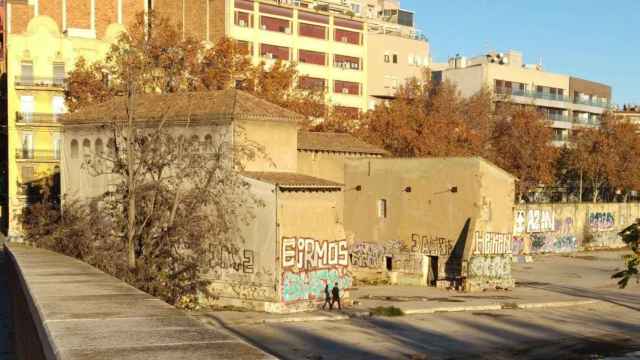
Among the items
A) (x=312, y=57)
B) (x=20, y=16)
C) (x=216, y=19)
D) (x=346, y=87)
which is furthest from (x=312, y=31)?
(x=20, y=16)

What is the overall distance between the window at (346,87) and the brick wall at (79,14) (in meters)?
27.6

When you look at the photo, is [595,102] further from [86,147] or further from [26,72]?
[86,147]

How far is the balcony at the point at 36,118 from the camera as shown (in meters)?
63.0

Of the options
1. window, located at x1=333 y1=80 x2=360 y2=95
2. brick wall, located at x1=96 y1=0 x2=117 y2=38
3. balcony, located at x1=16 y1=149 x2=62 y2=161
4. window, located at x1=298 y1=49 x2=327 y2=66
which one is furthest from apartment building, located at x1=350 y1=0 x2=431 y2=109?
balcony, located at x1=16 y1=149 x2=62 y2=161

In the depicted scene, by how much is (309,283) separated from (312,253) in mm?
1340

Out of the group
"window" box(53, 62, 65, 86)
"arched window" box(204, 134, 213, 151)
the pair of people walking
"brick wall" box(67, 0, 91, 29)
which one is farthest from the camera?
"brick wall" box(67, 0, 91, 29)

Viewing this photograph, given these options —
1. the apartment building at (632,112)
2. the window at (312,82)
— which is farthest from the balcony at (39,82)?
the apartment building at (632,112)

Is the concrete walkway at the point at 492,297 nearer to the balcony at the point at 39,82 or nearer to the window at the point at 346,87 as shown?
the balcony at the point at 39,82

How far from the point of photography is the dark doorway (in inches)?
1911

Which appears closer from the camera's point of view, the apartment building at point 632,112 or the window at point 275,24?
the window at point 275,24

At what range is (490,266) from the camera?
47562 mm

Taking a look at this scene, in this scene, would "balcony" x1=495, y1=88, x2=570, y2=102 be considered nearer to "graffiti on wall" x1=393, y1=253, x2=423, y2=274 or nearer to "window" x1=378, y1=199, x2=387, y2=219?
"window" x1=378, y1=199, x2=387, y2=219

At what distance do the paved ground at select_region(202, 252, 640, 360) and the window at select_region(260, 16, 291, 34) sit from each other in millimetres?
42353

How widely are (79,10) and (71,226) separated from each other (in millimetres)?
39755
